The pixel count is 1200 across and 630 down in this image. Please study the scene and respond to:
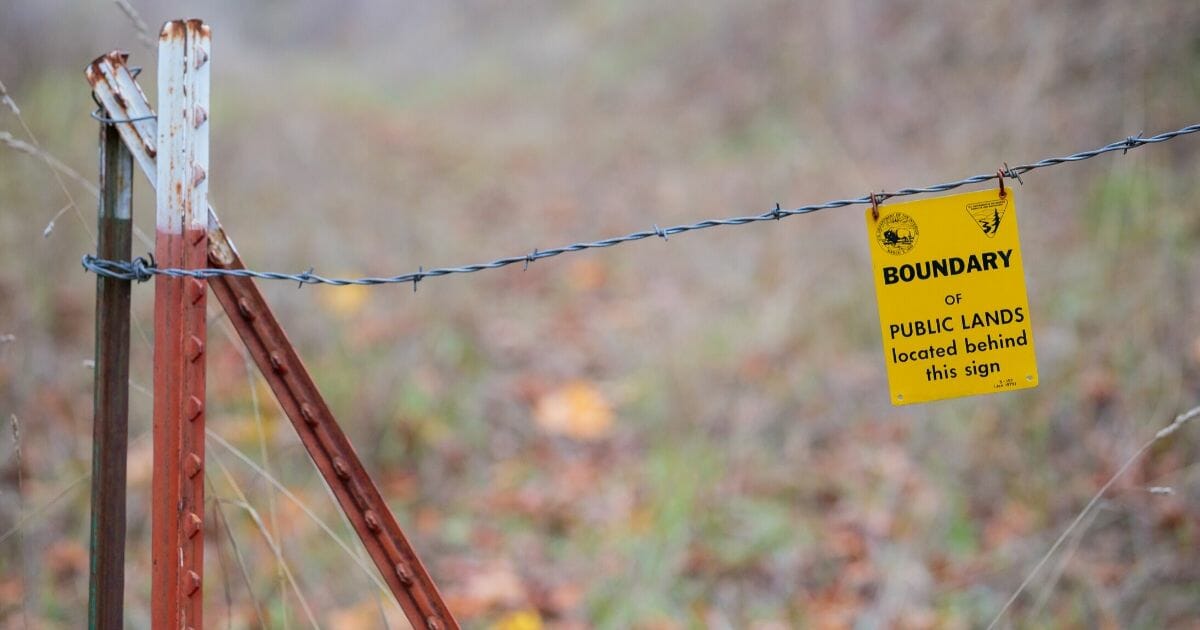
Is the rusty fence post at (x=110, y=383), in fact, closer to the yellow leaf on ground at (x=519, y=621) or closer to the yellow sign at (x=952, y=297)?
the yellow sign at (x=952, y=297)

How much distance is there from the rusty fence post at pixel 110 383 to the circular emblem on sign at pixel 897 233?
4.35 ft

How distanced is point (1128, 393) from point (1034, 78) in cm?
391

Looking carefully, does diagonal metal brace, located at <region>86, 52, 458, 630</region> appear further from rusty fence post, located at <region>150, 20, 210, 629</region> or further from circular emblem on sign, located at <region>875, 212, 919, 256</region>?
circular emblem on sign, located at <region>875, 212, 919, 256</region>

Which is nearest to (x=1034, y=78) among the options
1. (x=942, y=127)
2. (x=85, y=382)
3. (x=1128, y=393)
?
(x=942, y=127)

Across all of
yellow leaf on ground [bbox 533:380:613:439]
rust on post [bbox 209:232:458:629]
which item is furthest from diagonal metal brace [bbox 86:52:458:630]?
yellow leaf on ground [bbox 533:380:613:439]

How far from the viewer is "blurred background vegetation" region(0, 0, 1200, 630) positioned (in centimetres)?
349

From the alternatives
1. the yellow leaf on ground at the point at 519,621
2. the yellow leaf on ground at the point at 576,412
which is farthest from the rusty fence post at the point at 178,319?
the yellow leaf on ground at the point at 576,412

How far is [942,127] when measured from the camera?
7.54 meters

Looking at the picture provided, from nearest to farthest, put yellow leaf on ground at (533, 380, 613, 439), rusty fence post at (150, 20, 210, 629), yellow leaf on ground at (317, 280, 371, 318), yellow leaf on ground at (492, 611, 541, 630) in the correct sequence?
rusty fence post at (150, 20, 210, 629) < yellow leaf on ground at (492, 611, 541, 630) < yellow leaf on ground at (533, 380, 613, 439) < yellow leaf on ground at (317, 280, 371, 318)

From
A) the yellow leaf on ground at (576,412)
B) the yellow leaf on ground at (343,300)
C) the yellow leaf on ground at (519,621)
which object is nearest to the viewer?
the yellow leaf on ground at (519,621)

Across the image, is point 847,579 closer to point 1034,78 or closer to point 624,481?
point 624,481

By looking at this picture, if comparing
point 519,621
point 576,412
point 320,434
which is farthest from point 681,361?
point 320,434

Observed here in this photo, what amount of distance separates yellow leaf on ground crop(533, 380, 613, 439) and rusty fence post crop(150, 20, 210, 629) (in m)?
3.32

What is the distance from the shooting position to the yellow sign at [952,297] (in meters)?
1.58
